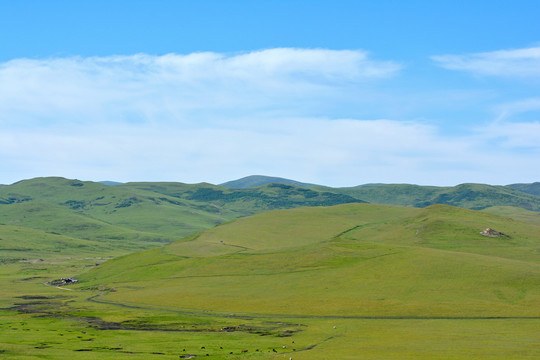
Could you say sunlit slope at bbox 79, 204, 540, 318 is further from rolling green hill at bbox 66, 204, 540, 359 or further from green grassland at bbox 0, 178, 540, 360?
green grassland at bbox 0, 178, 540, 360

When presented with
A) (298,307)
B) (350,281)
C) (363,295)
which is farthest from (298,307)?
(350,281)

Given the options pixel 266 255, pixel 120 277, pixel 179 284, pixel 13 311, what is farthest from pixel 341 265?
pixel 13 311

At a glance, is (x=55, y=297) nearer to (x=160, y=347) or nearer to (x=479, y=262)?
(x=160, y=347)

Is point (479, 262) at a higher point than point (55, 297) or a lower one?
higher

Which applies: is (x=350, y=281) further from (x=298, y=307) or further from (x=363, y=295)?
(x=298, y=307)

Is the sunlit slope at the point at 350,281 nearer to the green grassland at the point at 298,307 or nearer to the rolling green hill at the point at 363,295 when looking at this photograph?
the rolling green hill at the point at 363,295

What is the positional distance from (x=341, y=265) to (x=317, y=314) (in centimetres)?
4954

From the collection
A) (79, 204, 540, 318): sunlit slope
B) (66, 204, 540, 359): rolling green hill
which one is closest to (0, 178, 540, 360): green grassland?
(66, 204, 540, 359): rolling green hill

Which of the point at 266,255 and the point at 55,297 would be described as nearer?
the point at 55,297

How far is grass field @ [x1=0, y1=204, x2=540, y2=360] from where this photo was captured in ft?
259

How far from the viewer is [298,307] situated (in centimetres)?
12575

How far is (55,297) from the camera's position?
152875 millimetres

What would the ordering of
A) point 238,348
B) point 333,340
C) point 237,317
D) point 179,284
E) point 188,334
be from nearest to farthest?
point 238,348 → point 333,340 → point 188,334 → point 237,317 → point 179,284

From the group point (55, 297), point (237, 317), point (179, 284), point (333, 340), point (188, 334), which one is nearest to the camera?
point (333, 340)
